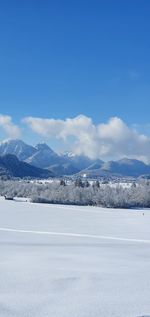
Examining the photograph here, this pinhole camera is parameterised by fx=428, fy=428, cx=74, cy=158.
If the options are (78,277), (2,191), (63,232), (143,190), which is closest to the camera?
(78,277)

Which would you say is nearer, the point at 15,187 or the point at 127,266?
the point at 127,266

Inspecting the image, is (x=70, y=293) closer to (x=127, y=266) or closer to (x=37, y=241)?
(x=127, y=266)

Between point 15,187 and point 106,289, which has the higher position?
point 15,187

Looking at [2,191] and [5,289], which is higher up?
A: [2,191]

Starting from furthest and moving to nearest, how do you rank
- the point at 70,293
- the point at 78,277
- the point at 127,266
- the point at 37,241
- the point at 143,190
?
the point at 143,190 < the point at 37,241 < the point at 127,266 < the point at 78,277 < the point at 70,293

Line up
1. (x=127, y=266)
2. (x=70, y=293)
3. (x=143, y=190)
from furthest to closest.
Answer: (x=143, y=190) < (x=127, y=266) < (x=70, y=293)

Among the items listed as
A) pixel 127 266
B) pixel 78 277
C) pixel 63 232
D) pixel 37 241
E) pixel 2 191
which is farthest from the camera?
Result: pixel 2 191

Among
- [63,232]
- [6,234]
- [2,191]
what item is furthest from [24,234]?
[2,191]

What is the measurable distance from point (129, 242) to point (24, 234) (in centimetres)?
386

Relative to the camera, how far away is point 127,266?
9.00 meters

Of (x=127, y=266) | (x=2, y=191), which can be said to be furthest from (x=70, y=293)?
(x=2, y=191)

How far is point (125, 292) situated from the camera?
686 cm

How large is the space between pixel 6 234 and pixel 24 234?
649 millimetres

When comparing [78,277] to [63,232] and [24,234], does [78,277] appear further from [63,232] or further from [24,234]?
[63,232]
